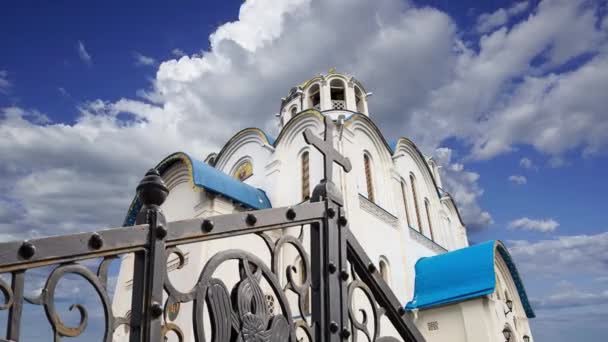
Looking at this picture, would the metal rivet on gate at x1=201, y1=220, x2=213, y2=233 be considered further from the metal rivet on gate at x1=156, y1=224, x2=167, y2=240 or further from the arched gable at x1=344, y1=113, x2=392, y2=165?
the arched gable at x1=344, y1=113, x2=392, y2=165

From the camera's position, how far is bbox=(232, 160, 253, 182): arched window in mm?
13141

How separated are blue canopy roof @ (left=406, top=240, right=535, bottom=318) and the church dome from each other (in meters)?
6.13

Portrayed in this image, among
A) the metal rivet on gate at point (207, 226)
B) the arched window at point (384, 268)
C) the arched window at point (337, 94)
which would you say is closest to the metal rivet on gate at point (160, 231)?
the metal rivet on gate at point (207, 226)

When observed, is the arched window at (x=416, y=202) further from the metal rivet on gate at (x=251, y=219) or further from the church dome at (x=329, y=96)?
the metal rivet on gate at (x=251, y=219)

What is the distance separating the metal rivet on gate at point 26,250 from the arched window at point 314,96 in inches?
568

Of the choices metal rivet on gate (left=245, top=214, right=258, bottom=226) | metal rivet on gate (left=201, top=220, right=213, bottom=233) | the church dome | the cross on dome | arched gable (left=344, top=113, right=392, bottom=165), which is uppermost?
the church dome

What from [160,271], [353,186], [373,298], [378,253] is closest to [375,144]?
[353,186]

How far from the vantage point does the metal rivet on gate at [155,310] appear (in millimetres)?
1394

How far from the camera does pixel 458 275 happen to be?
9.78m

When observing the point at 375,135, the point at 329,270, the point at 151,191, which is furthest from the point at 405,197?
the point at 151,191

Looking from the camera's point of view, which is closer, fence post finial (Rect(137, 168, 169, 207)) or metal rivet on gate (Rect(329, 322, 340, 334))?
fence post finial (Rect(137, 168, 169, 207))

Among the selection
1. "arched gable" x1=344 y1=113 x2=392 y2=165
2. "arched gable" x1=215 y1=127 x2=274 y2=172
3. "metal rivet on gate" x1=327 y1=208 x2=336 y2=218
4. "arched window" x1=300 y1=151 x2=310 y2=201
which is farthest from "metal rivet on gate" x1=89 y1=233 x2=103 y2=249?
"arched gable" x1=215 y1=127 x2=274 y2=172

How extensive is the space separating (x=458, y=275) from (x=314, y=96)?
865cm

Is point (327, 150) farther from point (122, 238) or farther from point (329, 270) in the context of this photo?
point (122, 238)
